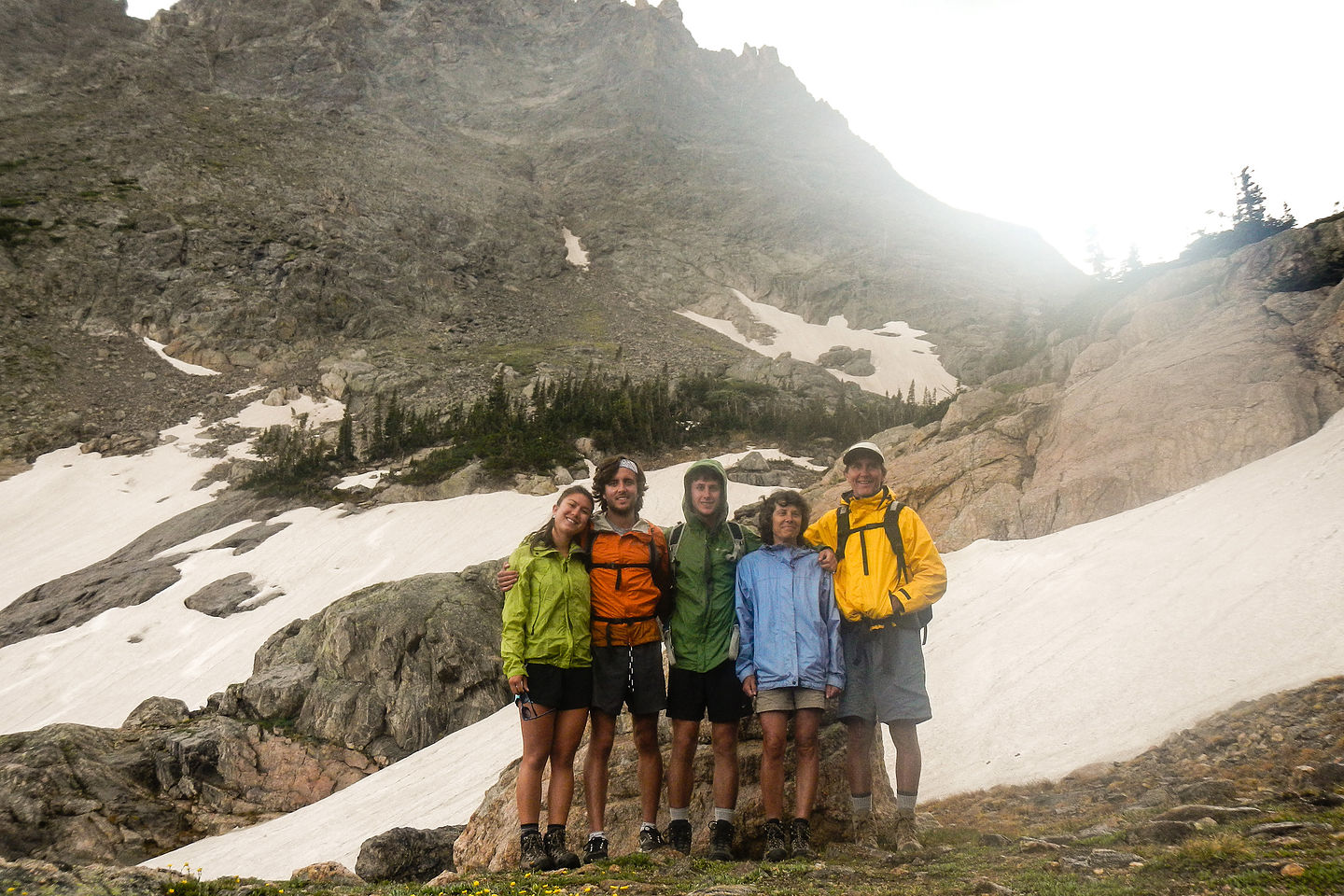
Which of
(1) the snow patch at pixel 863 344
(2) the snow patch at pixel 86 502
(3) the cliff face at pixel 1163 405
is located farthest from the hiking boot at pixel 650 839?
(1) the snow patch at pixel 863 344

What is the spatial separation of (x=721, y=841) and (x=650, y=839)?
0.49 m

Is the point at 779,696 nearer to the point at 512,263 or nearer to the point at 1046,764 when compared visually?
the point at 1046,764

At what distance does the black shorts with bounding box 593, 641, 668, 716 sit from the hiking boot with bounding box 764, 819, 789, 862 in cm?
107

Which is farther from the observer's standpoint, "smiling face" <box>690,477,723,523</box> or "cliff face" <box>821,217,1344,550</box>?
"cliff face" <box>821,217,1344,550</box>

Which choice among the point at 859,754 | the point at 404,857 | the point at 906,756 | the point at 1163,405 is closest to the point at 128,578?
the point at 404,857

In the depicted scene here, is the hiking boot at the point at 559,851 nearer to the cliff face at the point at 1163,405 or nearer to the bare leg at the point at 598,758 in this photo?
the bare leg at the point at 598,758

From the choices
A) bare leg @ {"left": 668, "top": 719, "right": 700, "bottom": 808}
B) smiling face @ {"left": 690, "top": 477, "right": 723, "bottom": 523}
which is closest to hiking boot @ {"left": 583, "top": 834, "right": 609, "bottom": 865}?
bare leg @ {"left": 668, "top": 719, "right": 700, "bottom": 808}

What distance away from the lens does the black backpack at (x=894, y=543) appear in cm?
524

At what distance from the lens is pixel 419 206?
72.5 m

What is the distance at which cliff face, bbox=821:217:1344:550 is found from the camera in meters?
12.2

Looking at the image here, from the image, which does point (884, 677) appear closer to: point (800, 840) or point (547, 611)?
point (800, 840)

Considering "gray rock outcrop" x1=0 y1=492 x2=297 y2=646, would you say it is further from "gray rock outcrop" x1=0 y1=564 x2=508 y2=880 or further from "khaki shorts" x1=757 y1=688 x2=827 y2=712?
"khaki shorts" x1=757 y1=688 x2=827 y2=712

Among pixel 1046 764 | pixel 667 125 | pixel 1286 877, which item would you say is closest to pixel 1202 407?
pixel 1046 764

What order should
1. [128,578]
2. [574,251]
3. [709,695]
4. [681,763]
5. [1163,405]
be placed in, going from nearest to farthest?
[681,763] < [709,695] < [1163,405] < [128,578] < [574,251]
